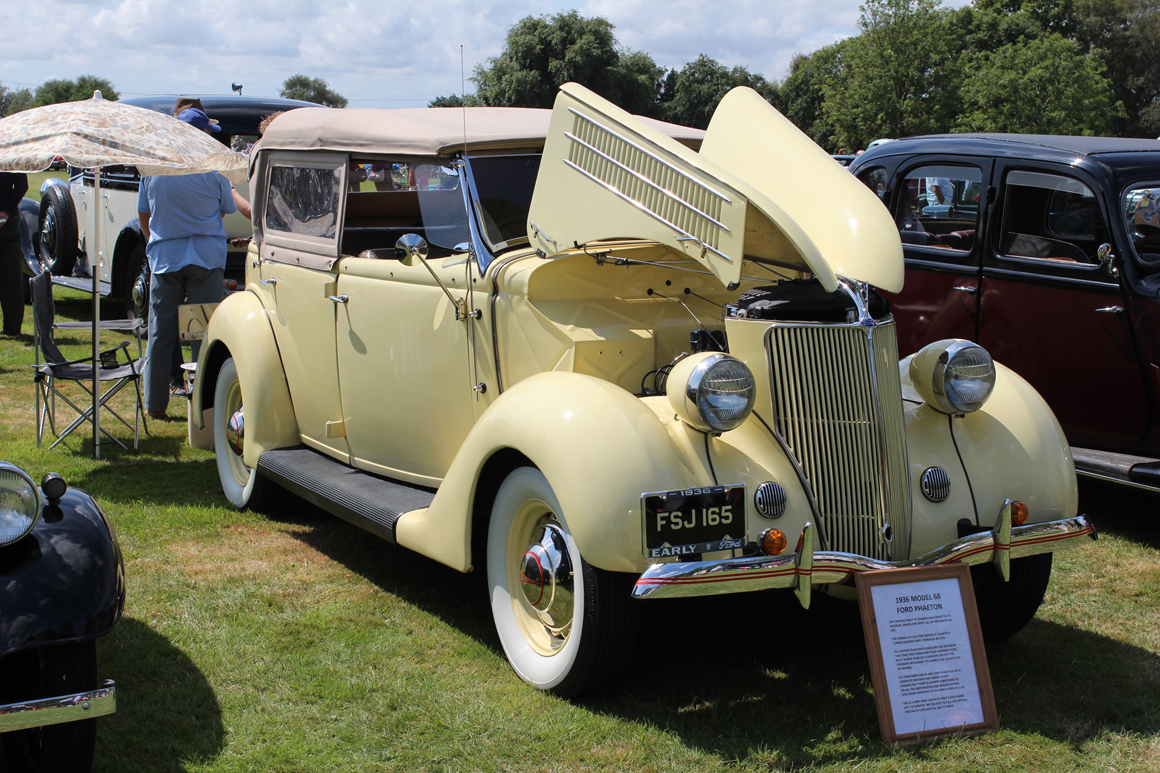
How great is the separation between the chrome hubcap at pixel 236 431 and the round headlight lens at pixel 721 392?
2.95 m

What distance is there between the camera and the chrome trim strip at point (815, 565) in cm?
277

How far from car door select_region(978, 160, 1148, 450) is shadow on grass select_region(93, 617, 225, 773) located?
4.48 m

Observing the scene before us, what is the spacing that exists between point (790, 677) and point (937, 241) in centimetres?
355

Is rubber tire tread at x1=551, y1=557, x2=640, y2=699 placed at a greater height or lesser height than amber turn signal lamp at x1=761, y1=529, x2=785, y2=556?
lesser

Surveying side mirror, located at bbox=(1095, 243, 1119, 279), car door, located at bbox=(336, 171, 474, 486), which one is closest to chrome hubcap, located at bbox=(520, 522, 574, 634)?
car door, located at bbox=(336, 171, 474, 486)

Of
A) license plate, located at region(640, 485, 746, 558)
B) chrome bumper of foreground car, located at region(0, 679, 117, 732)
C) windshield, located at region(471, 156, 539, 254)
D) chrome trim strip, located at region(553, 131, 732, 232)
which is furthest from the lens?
windshield, located at region(471, 156, 539, 254)

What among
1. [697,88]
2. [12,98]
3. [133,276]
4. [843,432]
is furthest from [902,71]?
[12,98]

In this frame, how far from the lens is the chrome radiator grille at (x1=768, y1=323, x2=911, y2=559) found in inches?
123

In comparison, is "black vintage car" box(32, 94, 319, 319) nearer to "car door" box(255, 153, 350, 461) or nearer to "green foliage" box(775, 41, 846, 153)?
"car door" box(255, 153, 350, 461)

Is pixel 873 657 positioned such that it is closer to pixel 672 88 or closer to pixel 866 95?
pixel 866 95

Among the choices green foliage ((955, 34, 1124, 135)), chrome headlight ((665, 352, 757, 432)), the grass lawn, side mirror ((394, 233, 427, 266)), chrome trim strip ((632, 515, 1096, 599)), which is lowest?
the grass lawn

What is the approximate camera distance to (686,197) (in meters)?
3.32

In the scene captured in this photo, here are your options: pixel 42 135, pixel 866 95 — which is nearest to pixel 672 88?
pixel 866 95

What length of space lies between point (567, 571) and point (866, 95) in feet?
138
